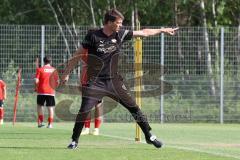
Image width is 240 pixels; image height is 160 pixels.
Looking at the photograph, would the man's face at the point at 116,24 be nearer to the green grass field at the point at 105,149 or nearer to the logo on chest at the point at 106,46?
the logo on chest at the point at 106,46

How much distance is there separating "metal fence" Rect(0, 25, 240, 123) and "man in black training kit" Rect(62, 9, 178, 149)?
13.6m

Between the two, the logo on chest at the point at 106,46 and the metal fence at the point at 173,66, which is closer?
the logo on chest at the point at 106,46

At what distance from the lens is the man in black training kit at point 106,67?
41.3 feet

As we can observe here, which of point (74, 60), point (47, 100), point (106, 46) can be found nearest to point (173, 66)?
point (47, 100)

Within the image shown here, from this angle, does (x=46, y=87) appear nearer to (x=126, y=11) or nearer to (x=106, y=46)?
(x=106, y=46)

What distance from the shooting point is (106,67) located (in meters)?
12.7

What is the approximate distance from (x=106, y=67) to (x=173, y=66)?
14.7 meters

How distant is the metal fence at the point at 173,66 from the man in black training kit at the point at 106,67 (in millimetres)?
13597

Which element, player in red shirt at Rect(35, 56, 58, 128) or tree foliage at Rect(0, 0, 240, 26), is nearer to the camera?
player in red shirt at Rect(35, 56, 58, 128)

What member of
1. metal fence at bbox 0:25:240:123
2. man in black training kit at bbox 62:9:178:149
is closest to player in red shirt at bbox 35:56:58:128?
metal fence at bbox 0:25:240:123

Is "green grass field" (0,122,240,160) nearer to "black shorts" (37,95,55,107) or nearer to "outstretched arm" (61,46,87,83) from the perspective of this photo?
"outstretched arm" (61,46,87,83)

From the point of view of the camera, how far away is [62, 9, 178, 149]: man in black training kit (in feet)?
41.3

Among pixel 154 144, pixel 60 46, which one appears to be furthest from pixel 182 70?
pixel 154 144

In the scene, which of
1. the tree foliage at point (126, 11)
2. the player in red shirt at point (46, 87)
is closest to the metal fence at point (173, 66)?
the player in red shirt at point (46, 87)
